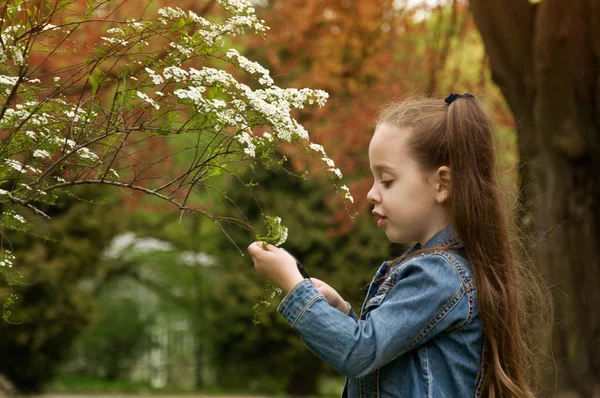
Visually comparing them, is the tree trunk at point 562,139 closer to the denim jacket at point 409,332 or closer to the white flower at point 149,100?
the denim jacket at point 409,332

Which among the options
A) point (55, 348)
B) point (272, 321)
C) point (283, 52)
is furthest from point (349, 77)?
point (55, 348)

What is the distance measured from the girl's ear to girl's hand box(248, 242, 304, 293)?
45cm

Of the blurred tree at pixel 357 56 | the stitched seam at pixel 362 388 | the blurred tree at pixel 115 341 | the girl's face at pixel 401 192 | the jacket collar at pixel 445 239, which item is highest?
the blurred tree at pixel 357 56

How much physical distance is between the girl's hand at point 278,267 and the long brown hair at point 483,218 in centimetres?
46

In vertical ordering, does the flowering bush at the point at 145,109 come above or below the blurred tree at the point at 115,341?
above

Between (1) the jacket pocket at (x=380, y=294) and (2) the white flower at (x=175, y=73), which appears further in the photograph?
(1) the jacket pocket at (x=380, y=294)

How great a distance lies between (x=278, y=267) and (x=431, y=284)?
389 mm

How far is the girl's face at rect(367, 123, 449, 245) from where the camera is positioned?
2195 mm

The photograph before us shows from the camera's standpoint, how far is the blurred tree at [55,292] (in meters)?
10.9

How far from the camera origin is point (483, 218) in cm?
226

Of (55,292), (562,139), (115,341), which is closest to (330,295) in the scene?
(562,139)

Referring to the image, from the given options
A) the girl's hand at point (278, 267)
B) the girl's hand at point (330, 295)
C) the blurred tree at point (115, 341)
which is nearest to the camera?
the girl's hand at point (278, 267)

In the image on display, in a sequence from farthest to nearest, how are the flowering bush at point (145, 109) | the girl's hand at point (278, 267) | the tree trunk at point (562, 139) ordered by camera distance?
the tree trunk at point (562, 139) → the girl's hand at point (278, 267) → the flowering bush at point (145, 109)

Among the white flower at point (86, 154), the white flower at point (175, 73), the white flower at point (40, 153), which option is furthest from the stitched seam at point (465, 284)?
the white flower at point (40, 153)
